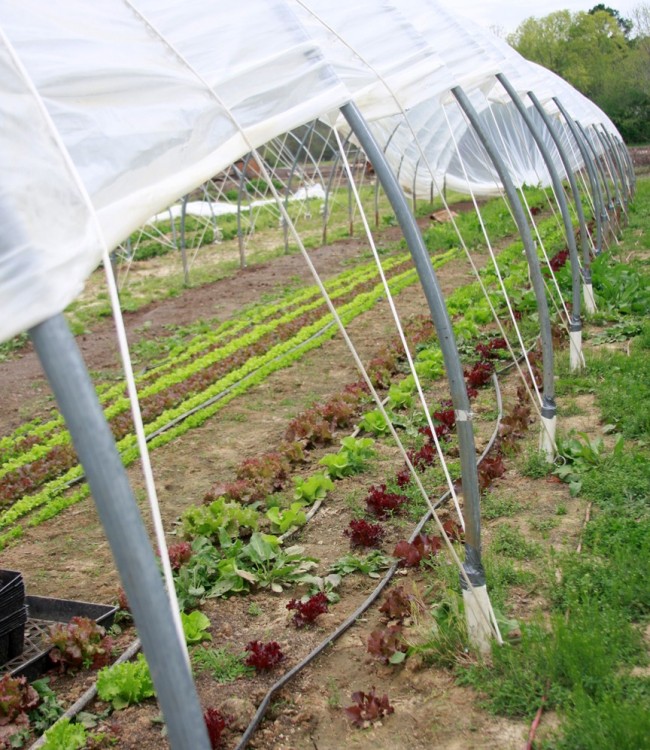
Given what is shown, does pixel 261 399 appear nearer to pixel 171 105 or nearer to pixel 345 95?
pixel 345 95

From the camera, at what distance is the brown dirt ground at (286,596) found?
11.1ft

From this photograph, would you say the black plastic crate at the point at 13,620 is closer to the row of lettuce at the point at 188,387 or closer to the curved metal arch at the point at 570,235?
the row of lettuce at the point at 188,387

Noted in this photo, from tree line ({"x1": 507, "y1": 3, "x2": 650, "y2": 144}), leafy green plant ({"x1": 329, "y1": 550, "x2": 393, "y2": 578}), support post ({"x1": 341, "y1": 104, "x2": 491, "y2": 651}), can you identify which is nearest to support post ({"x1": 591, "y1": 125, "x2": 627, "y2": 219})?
leafy green plant ({"x1": 329, "y1": 550, "x2": 393, "y2": 578})

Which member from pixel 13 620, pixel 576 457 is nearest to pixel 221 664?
pixel 13 620

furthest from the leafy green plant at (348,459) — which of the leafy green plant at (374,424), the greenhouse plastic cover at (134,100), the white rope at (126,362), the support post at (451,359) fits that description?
the white rope at (126,362)

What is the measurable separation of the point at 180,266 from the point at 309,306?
6.83 meters

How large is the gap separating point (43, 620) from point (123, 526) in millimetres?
2815

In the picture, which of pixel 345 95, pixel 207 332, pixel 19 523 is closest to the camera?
pixel 345 95

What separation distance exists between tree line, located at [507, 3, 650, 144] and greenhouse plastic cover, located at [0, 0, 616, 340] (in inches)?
1607

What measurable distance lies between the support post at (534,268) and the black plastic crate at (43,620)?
3.00m

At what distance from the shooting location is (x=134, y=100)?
285cm

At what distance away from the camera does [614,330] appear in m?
8.38

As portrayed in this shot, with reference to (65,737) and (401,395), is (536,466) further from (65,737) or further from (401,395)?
(65,737)

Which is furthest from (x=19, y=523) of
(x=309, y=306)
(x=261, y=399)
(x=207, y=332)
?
(x=309, y=306)
